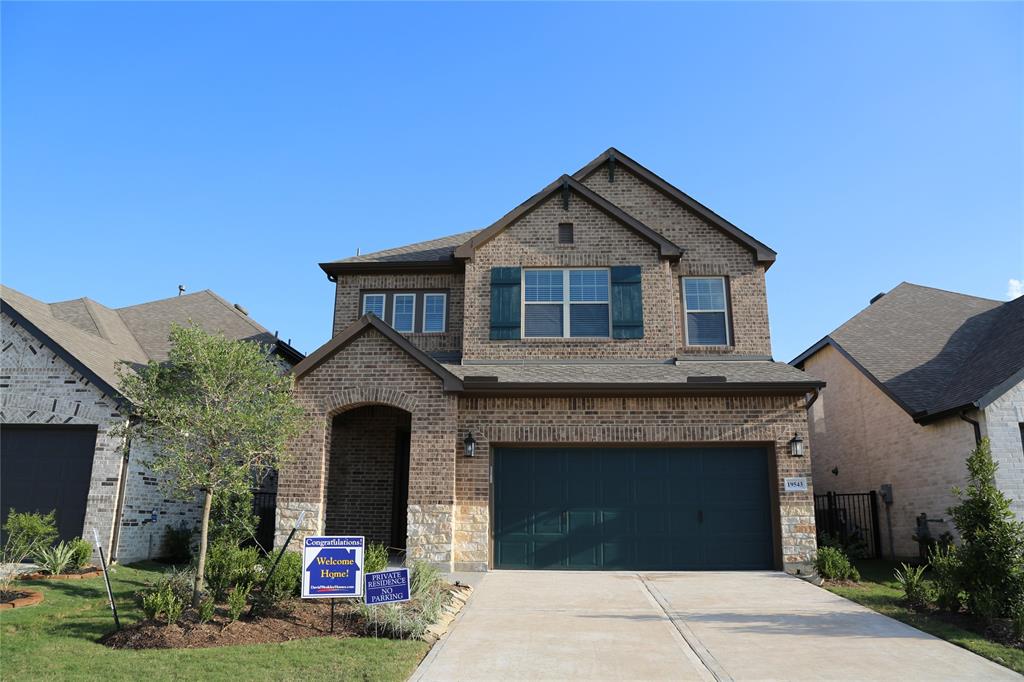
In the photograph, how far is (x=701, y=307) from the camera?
16609mm

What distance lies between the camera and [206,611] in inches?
351

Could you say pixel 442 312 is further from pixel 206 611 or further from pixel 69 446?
pixel 206 611

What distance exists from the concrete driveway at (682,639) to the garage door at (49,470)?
818 cm

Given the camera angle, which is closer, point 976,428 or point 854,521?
point 976,428

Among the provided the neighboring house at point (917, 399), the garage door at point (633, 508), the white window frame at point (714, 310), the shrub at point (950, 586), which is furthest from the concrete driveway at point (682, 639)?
the white window frame at point (714, 310)

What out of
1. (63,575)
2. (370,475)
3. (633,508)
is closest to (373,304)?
(370,475)

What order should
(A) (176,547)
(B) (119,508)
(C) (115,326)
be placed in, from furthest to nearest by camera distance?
(C) (115,326) → (A) (176,547) → (B) (119,508)

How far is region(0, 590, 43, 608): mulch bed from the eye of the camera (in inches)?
382

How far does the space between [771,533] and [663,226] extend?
298 inches

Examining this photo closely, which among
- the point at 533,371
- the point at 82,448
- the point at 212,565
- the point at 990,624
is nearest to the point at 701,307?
the point at 533,371

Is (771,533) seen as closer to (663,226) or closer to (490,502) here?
(490,502)

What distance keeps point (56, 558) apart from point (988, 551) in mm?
14406

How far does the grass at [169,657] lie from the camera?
715cm

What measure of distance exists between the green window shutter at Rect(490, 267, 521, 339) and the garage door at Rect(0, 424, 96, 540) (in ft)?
27.8
